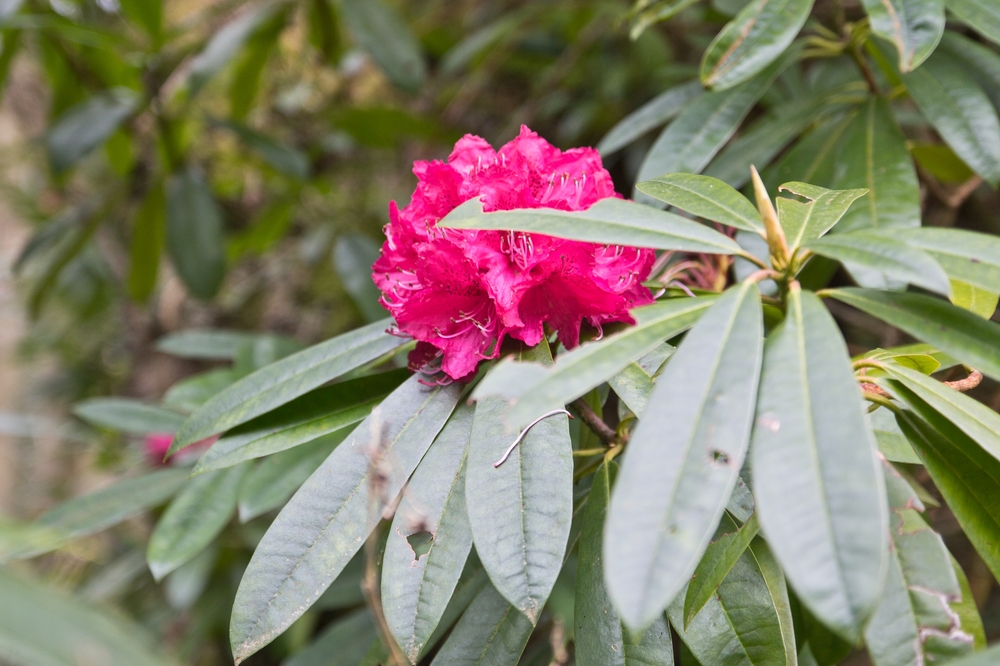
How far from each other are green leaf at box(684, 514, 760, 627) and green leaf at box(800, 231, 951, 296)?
0.62ft

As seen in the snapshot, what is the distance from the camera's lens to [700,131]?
31.9 inches

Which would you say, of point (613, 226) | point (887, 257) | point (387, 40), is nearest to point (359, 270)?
point (387, 40)

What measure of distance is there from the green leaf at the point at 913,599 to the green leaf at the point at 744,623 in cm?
6

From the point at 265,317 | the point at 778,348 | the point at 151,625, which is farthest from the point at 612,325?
the point at 265,317

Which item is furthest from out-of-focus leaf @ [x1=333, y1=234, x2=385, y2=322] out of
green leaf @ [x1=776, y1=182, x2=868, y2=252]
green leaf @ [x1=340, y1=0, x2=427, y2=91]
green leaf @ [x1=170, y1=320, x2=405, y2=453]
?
green leaf @ [x1=776, y1=182, x2=868, y2=252]

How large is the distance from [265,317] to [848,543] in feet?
7.25

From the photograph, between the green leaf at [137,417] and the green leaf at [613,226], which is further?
the green leaf at [137,417]

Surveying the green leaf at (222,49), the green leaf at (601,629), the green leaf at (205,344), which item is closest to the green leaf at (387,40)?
the green leaf at (222,49)

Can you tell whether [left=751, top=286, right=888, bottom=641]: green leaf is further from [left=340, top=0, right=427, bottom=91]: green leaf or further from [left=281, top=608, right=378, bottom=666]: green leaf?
[left=340, top=0, right=427, bottom=91]: green leaf

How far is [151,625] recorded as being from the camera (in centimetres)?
182

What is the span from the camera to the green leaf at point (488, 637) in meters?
0.58

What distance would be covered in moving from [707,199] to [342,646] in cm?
97

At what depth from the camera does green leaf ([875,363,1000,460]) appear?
442mm

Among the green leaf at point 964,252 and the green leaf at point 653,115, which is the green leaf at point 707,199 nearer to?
the green leaf at point 964,252
